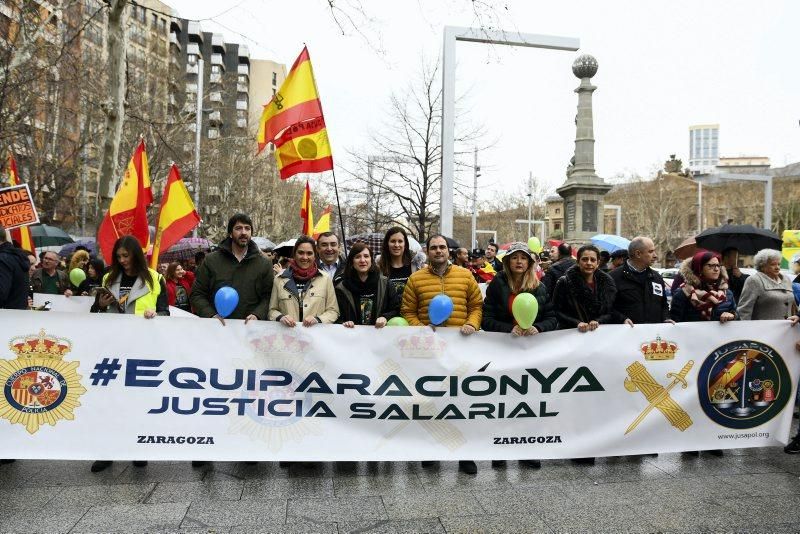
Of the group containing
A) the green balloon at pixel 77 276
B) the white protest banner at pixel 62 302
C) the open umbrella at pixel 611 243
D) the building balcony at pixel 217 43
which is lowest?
the white protest banner at pixel 62 302

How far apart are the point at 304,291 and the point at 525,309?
1.69 metres

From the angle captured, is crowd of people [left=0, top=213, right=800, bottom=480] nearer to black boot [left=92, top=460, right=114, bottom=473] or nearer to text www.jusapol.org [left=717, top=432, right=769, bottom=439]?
black boot [left=92, top=460, right=114, bottom=473]

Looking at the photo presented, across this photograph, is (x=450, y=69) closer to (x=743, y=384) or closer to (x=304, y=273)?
(x=304, y=273)

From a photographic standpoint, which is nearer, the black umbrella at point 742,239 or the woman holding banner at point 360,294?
the woman holding banner at point 360,294

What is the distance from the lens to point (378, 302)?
17.1ft

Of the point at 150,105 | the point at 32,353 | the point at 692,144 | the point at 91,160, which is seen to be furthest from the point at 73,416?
the point at 692,144

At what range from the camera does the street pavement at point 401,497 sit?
3.88 meters

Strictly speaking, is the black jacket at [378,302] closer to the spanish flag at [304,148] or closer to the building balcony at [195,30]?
the spanish flag at [304,148]

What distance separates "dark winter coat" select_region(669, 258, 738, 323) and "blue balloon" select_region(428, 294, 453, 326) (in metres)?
2.39

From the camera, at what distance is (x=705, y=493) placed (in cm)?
449

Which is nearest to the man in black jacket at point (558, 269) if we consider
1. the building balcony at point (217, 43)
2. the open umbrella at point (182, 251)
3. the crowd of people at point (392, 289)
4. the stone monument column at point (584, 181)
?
the crowd of people at point (392, 289)

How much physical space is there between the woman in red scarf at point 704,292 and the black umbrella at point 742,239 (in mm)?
2209

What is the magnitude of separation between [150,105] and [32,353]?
26.4 m

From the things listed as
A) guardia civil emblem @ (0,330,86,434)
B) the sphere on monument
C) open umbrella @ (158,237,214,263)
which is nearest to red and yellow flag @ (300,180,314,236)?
open umbrella @ (158,237,214,263)
